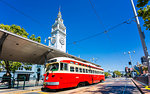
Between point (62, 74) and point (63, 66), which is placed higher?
point (63, 66)

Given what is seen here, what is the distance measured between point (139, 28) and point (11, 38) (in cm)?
1180

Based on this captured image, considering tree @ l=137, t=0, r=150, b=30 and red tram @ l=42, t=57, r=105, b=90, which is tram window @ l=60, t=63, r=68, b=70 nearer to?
red tram @ l=42, t=57, r=105, b=90

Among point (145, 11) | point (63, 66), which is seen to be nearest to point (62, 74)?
point (63, 66)

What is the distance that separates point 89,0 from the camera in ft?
25.5

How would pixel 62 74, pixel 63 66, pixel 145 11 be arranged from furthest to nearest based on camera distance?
pixel 63 66
pixel 62 74
pixel 145 11

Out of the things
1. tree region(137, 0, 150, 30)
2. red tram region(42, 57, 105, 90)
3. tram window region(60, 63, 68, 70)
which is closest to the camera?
tree region(137, 0, 150, 30)

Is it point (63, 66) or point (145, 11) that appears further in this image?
point (63, 66)

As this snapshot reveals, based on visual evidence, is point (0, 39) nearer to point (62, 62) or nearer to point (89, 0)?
point (62, 62)

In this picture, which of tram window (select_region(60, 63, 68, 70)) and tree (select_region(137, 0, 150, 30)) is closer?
tree (select_region(137, 0, 150, 30))

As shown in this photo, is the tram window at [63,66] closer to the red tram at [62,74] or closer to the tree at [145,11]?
the red tram at [62,74]

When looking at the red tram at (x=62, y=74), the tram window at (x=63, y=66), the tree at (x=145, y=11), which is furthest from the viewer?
the tram window at (x=63, y=66)

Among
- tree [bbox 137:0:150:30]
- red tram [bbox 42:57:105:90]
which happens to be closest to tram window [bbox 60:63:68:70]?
red tram [bbox 42:57:105:90]

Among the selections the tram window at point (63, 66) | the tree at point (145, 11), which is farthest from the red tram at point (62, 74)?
the tree at point (145, 11)

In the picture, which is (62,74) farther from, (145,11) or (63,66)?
(145,11)
